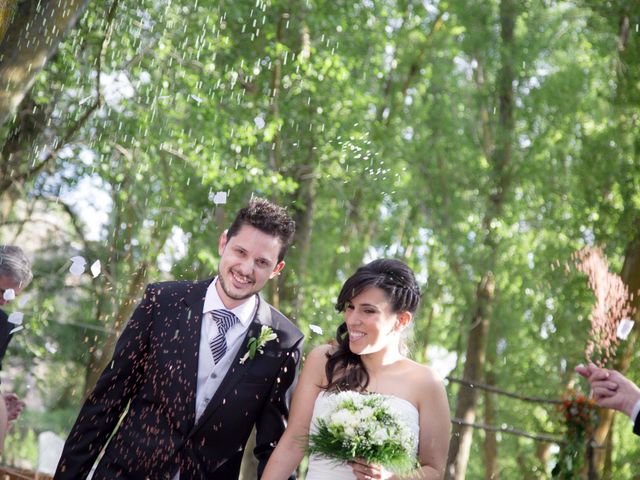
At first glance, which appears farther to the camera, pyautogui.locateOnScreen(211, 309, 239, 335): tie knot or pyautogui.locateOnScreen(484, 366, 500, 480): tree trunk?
pyautogui.locateOnScreen(484, 366, 500, 480): tree trunk

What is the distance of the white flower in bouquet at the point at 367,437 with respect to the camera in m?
4.09

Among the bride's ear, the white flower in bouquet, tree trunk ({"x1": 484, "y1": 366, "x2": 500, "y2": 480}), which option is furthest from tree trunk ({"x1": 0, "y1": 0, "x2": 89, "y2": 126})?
tree trunk ({"x1": 484, "y1": 366, "x2": 500, "y2": 480})

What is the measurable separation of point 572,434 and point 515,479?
Answer: 13.0m

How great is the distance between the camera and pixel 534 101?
19.0 metres

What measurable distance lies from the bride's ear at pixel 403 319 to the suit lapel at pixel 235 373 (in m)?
0.59

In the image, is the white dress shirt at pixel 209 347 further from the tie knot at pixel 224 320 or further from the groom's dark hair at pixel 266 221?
the groom's dark hair at pixel 266 221

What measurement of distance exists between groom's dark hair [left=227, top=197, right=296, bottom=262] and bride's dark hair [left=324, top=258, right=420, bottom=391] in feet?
1.17

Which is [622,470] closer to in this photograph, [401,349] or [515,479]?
[515,479]

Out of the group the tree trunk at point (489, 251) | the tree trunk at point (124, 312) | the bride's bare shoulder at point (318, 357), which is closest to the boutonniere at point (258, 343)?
the bride's bare shoulder at point (318, 357)

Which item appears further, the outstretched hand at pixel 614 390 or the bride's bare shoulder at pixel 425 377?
the bride's bare shoulder at pixel 425 377

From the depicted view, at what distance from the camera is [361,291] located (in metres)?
4.59

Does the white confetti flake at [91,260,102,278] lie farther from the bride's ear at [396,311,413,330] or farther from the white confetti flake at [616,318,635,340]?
the white confetti flake at [616,318,635,340]

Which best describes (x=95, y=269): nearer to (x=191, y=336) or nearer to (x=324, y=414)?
(x=191, y=336)

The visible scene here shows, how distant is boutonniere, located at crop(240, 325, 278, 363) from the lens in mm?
4426
